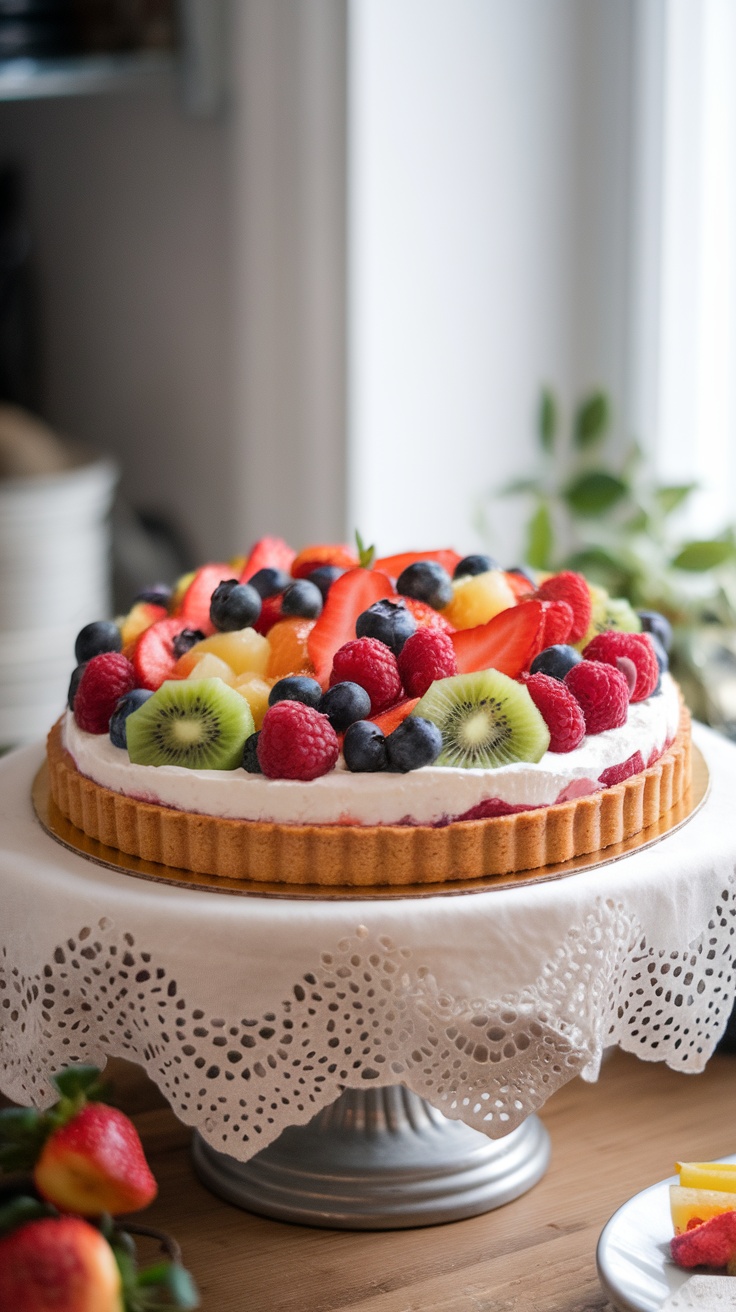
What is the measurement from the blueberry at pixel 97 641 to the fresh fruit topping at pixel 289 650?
16 centimetres

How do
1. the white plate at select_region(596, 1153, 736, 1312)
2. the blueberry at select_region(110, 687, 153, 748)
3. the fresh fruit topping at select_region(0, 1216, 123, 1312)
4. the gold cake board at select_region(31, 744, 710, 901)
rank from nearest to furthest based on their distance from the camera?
the fresh fruit topping at select_region(0, 1216, 123, 1312)
the white plate at select_region(596, 1153, 736, 1312)
the gold cake board at select_region(31, 744, 710, 901)
the blueberry at select_region(110, 687, 153, 748)

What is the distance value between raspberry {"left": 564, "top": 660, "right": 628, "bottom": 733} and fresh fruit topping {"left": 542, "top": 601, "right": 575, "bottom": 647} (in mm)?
84

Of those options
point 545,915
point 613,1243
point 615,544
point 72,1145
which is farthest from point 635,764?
point 615,544

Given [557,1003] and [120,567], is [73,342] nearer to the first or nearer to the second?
[120,567]

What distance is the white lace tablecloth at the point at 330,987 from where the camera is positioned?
1.06 meters

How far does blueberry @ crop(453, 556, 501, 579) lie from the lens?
145 cm

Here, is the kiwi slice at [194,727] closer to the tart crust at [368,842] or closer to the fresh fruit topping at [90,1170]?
the tart crust at [368,842]

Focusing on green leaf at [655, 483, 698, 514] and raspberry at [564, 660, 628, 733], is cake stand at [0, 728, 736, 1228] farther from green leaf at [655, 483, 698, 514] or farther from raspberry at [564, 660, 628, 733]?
green leaf at [655, 483, 698, 514]

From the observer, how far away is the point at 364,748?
113cm

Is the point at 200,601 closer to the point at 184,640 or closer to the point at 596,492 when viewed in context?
the point at 184,640

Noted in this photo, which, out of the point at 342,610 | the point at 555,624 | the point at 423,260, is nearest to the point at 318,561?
the point at 342,610

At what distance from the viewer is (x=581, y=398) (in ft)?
8.50

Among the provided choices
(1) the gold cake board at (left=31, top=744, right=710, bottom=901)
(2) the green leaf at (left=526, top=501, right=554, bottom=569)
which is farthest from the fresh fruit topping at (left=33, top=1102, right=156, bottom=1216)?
(2) the green leaf at (left=526, top=501, right=554, bottom=569)

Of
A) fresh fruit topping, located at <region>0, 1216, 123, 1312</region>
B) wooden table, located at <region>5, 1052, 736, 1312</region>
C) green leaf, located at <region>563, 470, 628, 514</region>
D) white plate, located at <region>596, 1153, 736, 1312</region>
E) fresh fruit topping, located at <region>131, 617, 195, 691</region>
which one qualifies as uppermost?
fresh fruit topping, located at <region>131, 617, 195, 691</region>
